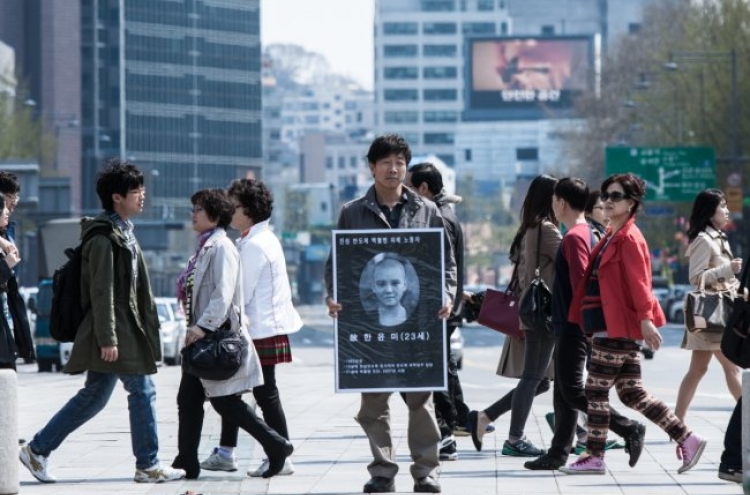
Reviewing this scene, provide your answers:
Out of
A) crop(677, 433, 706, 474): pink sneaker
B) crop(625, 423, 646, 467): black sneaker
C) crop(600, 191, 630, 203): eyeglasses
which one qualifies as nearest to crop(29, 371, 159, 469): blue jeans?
crop(625, 423, 646, 467): black sneaker

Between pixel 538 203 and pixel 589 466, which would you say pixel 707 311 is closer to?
pixel 538 203

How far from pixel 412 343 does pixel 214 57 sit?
161826 millimetres

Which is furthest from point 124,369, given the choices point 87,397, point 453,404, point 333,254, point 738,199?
point 738,199

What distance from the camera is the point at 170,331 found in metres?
40.4

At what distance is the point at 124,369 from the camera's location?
12.1 m

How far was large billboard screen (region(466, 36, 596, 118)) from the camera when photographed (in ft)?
592

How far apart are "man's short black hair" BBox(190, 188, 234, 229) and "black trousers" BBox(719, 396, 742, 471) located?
10.7ft

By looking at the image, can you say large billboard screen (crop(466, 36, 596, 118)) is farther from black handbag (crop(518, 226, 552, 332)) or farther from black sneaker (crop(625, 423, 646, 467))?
black sneaker (crop(625, 423, 646, 467))

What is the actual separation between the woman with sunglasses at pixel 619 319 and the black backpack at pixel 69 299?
113 inches

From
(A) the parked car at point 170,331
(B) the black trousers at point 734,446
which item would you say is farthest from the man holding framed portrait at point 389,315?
(A) the parked car at point 170,331

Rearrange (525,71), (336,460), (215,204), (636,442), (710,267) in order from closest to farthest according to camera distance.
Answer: (636,442) < (215,204) < (336,460) < (710,267) < (525,71)

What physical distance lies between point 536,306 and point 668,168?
173 feet

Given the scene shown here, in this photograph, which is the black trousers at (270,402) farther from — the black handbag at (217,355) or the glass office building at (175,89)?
the glass office building at (175,89)

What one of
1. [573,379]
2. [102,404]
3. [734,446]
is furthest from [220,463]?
[734,446]
